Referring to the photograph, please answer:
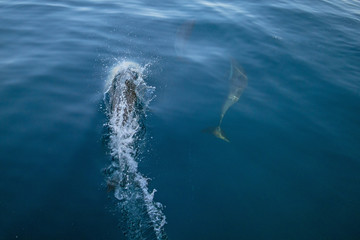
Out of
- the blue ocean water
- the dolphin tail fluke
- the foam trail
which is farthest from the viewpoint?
the dolphin tail fluke

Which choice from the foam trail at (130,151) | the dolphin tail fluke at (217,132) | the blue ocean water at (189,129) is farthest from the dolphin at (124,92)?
the dolphin tail fluke at (217,132)

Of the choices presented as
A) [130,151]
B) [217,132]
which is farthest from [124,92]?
[217,132]

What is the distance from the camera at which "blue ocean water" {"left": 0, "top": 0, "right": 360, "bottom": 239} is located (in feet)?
16.6

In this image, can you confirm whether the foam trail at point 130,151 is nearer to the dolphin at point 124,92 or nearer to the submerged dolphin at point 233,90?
the dolphin at point 124,92

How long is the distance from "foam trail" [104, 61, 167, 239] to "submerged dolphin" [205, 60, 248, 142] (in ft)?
7.03

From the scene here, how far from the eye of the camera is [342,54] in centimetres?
1067

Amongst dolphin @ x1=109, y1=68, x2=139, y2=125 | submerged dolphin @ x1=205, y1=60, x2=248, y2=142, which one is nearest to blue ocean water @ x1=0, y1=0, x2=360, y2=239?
submerged dolphin @ x1=205, y1=60, x2=248, y2=142

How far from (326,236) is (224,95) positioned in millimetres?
4772

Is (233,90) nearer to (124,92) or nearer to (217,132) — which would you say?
(217,132)

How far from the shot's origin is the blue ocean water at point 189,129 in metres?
5.06

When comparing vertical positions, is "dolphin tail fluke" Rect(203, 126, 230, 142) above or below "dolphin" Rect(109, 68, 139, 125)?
below

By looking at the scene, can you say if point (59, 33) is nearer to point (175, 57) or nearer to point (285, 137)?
point (175, 57)

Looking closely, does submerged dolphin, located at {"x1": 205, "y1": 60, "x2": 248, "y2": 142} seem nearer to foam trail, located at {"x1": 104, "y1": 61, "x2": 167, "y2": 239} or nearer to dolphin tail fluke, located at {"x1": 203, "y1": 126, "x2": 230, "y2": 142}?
dolphin tail fluke, located at {"x1": 203, "y1": 126, "x2": 230, "y2": 142}

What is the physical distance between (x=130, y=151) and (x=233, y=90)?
13.8ft
